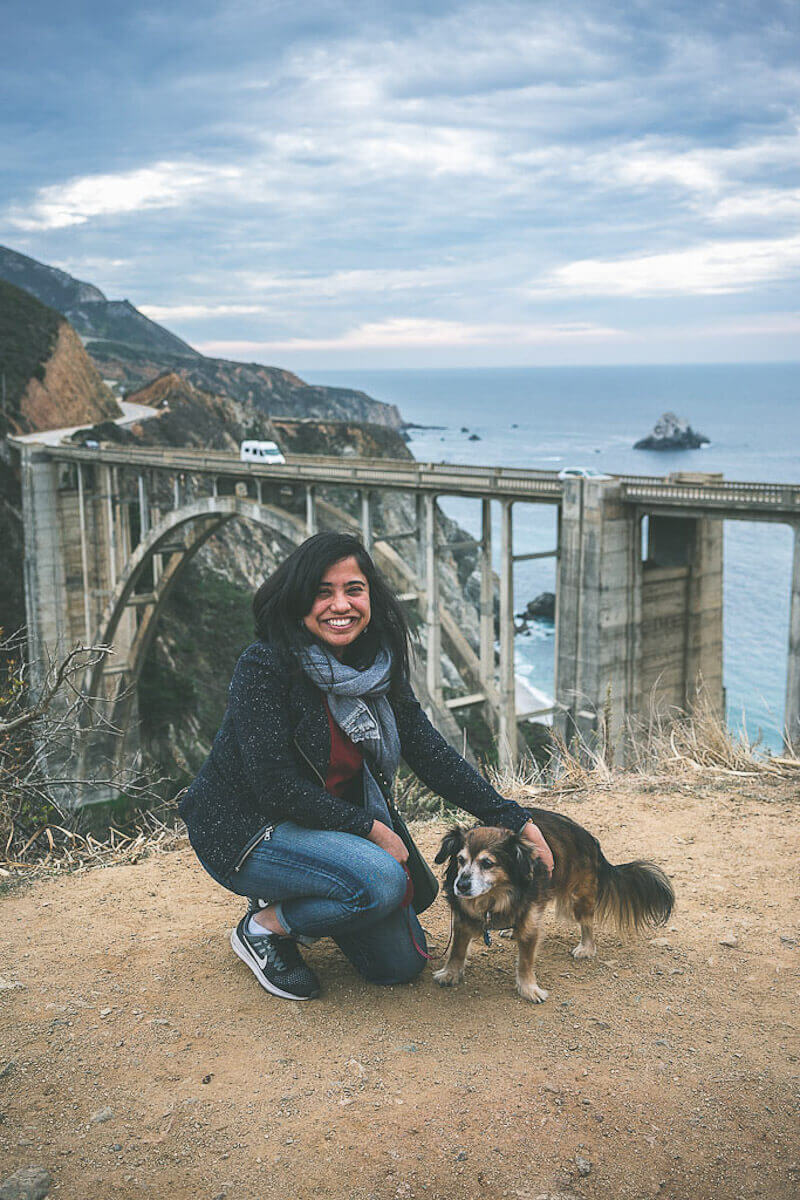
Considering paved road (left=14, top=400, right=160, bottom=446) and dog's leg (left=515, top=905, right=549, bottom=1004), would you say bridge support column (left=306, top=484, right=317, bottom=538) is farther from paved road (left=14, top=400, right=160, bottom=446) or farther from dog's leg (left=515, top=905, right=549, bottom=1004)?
dog's leg (left=515, top=905, right=549, bottom=1004)

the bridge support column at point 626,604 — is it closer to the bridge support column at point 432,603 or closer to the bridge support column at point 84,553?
the bridge support column at point 432,603

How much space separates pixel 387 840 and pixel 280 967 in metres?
0.63

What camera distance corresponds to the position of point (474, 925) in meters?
3.76

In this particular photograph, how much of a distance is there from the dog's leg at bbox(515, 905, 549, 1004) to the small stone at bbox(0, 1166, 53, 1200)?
172 cm

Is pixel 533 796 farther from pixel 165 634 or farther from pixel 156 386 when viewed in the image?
pixel 156 386

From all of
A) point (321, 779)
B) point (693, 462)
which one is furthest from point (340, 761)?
point (693, 462)

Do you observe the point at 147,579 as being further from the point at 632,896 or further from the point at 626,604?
the point at 632,896

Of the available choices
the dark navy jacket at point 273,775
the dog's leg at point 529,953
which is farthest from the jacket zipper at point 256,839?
the dog's leg at point 529,953

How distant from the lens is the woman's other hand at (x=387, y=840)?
3752mm

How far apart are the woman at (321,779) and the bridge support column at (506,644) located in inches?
490

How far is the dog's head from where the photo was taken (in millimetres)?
3508

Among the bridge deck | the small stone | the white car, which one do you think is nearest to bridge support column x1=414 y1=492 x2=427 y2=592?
the bridge deck

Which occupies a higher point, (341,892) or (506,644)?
(341,892)

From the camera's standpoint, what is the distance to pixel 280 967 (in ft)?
12.6
